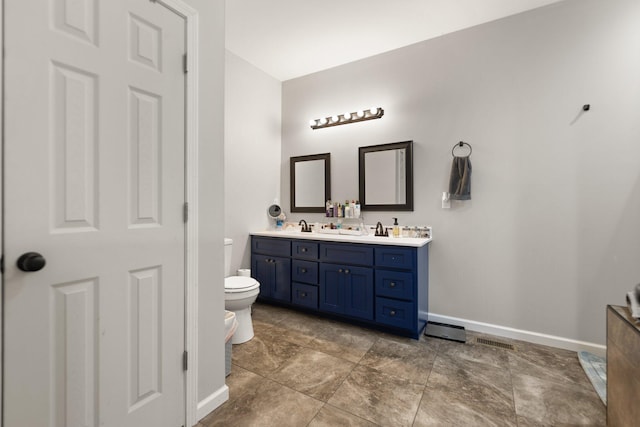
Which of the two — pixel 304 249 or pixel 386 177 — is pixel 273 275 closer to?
pixel 304 249

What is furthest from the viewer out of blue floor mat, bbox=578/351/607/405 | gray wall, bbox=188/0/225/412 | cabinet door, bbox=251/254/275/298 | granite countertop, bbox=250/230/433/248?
cabinet door, bbox=251/254/275/298

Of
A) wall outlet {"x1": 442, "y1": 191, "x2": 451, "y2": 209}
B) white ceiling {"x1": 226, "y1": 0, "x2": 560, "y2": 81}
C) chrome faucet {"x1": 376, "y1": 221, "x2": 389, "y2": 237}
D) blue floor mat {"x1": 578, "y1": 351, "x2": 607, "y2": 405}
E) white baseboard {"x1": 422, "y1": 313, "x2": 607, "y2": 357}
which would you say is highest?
white ceiling {"x1": 226, "y1": 0, "x2": 560, "y2": 81}

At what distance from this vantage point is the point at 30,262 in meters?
0.91

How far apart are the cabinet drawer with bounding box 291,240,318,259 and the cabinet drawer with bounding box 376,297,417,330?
764 millimetres

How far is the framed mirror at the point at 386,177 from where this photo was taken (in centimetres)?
287

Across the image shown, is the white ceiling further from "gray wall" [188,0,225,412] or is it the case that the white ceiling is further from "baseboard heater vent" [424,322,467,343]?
"baseboard heater vent" [424,322,467,343]

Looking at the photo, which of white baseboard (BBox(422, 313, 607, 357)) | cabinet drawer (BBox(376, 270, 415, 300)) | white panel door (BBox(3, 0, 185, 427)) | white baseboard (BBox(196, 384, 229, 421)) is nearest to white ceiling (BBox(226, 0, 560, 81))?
white panel door (BBox(3, 0, 185, 427))

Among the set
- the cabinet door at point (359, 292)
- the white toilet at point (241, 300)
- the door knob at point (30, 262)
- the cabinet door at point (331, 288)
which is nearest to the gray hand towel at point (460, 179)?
the cabinet door at point (359, 292)

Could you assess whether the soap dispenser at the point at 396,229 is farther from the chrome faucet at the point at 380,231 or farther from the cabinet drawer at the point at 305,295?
the cabinet drawer at the point at 305,295

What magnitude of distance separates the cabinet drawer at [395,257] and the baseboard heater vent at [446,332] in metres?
0.65

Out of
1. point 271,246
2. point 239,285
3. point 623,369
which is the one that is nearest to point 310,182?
point 271,246

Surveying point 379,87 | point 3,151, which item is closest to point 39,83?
point 3,151

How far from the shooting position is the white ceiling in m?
2.32

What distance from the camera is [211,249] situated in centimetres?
152
